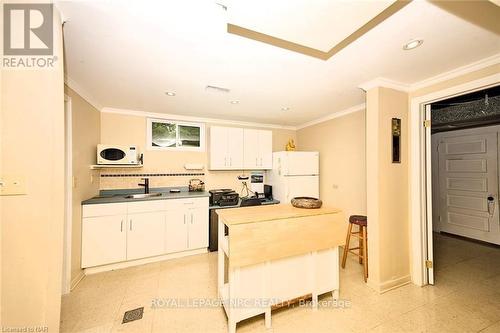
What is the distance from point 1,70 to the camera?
3.50 ft

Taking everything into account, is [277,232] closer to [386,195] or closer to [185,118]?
[386,195]

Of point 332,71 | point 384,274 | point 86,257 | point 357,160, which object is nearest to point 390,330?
point 384,274

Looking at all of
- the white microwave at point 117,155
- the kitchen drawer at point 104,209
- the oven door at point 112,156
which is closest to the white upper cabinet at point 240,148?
the white microwave at point 117,155

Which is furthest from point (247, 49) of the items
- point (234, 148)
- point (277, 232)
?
point (234, 148)

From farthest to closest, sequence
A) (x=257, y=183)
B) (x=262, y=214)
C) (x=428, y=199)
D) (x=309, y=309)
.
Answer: (x=257, y=183) → (x=428, y=199) → (x=309, y=309) → (x=262, y=214)

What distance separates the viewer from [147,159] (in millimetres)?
3477

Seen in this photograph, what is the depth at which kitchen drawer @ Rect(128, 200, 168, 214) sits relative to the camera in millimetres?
2748

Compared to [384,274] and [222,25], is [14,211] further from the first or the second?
[384,274]

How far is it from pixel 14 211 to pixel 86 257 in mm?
1862

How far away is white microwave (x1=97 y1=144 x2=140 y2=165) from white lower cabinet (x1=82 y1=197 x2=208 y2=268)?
0.70m
